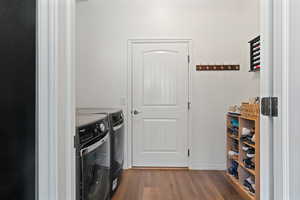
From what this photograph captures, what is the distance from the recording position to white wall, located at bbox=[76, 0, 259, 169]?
339 cm

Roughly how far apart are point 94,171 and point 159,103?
2.11 meters

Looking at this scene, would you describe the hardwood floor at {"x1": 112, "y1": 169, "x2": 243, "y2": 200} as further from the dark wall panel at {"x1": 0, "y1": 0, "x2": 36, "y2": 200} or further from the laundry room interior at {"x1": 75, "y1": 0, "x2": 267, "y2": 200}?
the dark wall panel at {"x1": 0, "y1": 0, "x2": 36, "y2": 200}

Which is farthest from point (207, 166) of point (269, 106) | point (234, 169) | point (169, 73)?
point (269, 106)

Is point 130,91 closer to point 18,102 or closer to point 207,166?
point 207,166

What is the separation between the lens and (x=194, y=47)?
135 inches

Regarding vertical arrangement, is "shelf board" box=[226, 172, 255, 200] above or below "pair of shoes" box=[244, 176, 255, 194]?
below

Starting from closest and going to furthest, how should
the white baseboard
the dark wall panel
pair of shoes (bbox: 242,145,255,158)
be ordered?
1. the dark wall panel
2. pair of shoes (bbox: 242,145,255,158)
3. the white baseboard

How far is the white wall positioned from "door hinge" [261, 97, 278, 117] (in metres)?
2.54

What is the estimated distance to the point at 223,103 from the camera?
3.41 m

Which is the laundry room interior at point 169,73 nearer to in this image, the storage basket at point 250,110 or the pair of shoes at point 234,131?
the pair of shoes at point 234,131

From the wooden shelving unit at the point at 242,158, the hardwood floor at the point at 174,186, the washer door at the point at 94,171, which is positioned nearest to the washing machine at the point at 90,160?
the washer door at the point at 94,171

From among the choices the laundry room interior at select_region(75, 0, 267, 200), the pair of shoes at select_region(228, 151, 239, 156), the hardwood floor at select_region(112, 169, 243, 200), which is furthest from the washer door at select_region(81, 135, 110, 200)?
the pair of shoes at select_region(228, 151, 239, 156)

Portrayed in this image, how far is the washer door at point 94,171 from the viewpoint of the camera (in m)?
1.29

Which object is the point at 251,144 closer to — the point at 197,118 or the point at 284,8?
the point at 197,118
